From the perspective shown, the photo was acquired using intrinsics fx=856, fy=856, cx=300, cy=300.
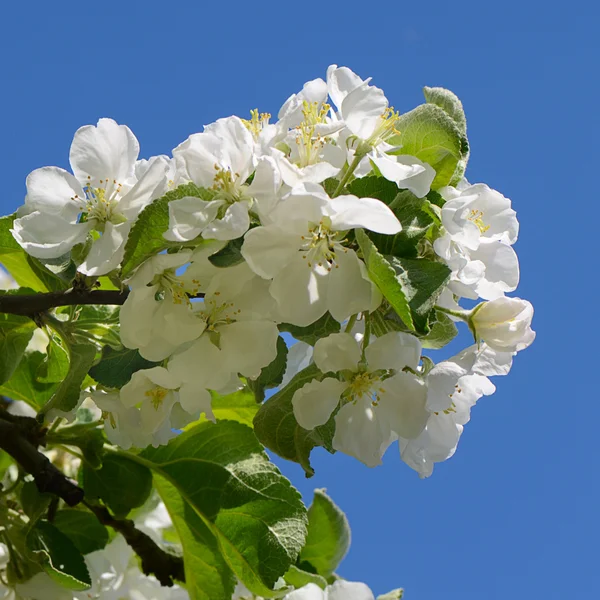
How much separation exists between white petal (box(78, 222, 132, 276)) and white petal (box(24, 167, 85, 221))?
0.46ft

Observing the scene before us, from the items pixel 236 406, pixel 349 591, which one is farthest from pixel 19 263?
pixel 349 591

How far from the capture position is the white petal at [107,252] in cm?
121

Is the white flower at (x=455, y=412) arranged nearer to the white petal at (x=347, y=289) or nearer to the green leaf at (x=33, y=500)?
the white petal at (x=347, y=289)

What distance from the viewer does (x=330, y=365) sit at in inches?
47.6

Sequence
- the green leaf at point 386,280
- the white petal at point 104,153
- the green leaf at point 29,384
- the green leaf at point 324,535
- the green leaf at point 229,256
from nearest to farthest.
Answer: the green leaf at point 386,280 → the green leaf at point 229,256 → the white petal at point 104,153 → the green leaf at point 29,384 → the green leaf at point 324,535

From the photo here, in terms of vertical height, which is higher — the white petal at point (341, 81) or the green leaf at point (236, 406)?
the white petal at point (341, 81)

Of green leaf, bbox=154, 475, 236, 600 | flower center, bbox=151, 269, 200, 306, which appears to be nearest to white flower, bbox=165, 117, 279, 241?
flower center, bbox=151, 269, 200, 306

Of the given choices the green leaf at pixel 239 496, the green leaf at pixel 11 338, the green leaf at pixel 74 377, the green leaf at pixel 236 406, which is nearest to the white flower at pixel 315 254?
the green leaf at pixel 74 377

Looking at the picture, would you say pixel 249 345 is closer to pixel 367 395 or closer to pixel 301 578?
pixel 367 395

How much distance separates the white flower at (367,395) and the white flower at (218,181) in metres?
0.23

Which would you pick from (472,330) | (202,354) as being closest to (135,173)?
(202,354)

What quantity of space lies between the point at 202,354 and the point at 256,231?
0.23m

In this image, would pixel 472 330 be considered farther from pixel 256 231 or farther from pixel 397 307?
pixel 256 231

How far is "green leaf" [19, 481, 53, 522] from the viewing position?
1761 millimetres
